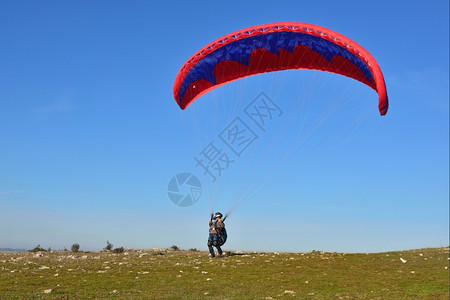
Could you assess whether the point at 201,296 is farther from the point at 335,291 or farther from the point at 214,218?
the point at 214,218

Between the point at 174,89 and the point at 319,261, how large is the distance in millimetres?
10436

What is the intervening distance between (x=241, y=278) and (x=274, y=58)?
9884 mm

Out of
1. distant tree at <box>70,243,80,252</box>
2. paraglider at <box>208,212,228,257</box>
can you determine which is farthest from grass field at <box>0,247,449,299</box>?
distant tree at <box>70,243,80,252</box>

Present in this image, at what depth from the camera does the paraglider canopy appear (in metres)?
15.8

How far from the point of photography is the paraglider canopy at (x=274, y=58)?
15.8 meters

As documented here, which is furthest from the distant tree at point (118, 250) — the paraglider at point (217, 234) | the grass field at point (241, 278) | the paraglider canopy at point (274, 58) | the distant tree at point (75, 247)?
the paraglider canopy at point (274, 58)

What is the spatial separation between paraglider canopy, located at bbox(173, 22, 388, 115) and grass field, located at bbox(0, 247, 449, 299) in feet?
20.6

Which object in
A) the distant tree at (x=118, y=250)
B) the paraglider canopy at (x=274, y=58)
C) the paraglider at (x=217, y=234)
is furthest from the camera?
the distant tree at (x=118, y=250)

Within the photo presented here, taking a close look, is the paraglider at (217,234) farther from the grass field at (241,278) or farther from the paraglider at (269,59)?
the grass field at (241,278)

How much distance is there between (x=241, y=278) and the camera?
13.7 m

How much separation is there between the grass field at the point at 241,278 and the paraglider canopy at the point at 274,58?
20.6ft

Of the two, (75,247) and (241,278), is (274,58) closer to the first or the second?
(241,278)

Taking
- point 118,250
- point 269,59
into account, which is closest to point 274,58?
point 269,59

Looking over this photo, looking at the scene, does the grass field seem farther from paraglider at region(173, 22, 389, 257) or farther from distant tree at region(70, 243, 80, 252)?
Answer: distant tree at region(70, 243, 80, 252)
